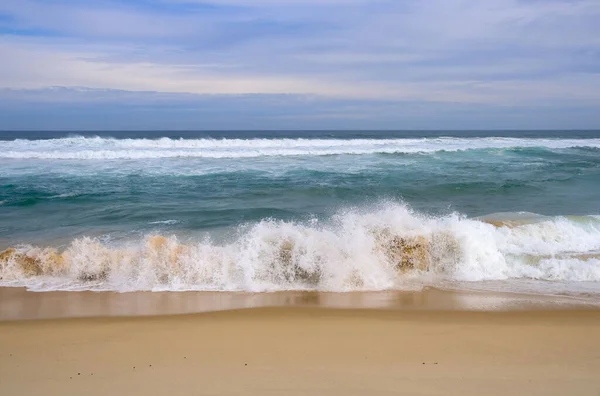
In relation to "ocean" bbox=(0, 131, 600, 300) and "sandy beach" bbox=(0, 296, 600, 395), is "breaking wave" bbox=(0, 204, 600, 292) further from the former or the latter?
"sandy beach" bbox=(0, 296, 600, 395)

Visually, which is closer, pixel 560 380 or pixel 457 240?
pixel 560 380

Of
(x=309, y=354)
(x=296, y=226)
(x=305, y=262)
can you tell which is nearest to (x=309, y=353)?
(x=309, y=354)

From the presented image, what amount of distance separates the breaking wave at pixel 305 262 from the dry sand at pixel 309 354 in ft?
3.96

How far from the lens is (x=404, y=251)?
689cm

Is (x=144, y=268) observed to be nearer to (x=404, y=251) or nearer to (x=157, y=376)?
(x=157, y=376)

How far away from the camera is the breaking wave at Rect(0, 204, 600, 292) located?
6.32 metres

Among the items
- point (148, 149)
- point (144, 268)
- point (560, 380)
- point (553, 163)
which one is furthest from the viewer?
point (148, 149)

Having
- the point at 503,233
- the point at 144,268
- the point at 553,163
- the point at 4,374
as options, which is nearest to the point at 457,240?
the point at 503,233

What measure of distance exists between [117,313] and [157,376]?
6.10 feet

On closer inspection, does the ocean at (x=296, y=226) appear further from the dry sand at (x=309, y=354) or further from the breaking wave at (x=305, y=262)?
the dry sand at (x=309, y=354)

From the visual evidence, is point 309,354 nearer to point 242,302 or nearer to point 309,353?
point 309,353

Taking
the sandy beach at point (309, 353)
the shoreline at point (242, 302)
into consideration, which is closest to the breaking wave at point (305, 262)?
the shoreline at point (242, 302)

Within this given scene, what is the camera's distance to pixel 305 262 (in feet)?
21.3

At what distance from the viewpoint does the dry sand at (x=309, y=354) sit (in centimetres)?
341
